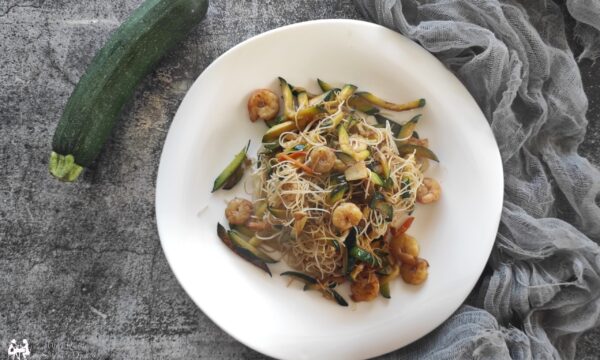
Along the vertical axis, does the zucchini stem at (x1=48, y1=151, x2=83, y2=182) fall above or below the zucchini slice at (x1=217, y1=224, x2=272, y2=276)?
above

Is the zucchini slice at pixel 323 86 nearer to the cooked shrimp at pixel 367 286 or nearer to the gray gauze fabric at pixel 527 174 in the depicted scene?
the gray gauze fabric at pixel 527 174

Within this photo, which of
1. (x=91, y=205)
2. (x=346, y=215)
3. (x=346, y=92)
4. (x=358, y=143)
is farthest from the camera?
(x=91, y=205)

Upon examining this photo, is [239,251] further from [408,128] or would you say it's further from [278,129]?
[408,128]

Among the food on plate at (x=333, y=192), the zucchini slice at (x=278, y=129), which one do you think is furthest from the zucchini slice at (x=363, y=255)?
the zucchini slice at (x=278, y=129)

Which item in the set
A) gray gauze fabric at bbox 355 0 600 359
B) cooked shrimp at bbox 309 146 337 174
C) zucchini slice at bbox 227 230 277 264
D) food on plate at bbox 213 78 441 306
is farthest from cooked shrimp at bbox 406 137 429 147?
zucchini slice at bbox 227 230 277 264

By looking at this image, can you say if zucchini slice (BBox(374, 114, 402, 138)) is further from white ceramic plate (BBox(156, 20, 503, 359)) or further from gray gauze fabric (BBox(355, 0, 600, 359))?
gray gauze fabric (BBox(355, 0, 600, 359))

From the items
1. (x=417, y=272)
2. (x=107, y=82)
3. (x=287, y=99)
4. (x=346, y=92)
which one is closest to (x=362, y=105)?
(x=346, y=92)
